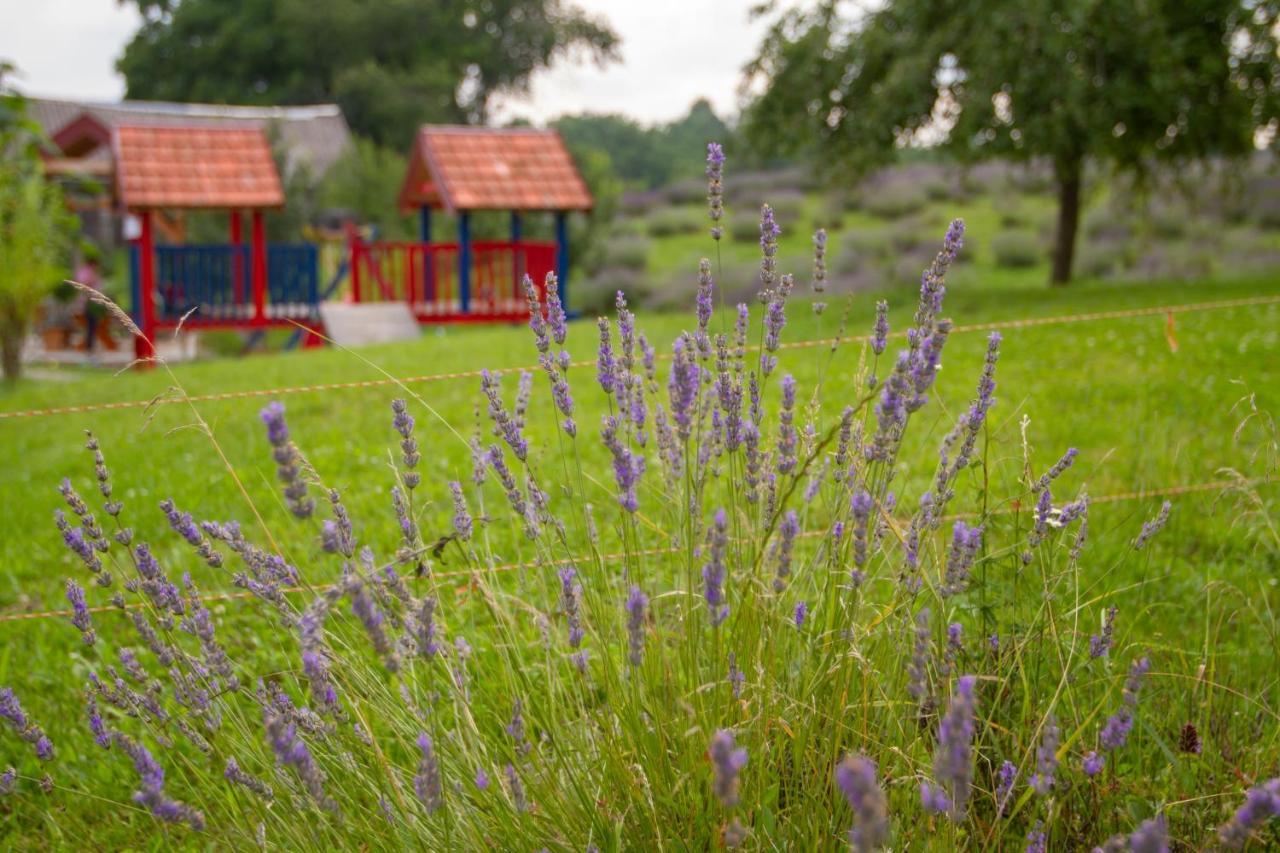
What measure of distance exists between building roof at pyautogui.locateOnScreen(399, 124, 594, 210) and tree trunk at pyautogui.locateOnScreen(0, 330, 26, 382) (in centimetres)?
647

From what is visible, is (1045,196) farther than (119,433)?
Yes

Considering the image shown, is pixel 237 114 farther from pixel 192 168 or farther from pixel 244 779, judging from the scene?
pixel 244 779

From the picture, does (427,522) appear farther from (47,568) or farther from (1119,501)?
(1119,501)

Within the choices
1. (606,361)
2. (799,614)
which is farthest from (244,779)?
(799,614)

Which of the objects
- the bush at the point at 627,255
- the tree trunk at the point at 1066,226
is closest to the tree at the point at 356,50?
the bush at the point at 627,255

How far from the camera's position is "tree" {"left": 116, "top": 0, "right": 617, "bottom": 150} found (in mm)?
40188

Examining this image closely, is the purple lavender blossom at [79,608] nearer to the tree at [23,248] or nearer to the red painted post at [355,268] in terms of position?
the tree at [23,248]

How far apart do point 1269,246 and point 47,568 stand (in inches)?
743

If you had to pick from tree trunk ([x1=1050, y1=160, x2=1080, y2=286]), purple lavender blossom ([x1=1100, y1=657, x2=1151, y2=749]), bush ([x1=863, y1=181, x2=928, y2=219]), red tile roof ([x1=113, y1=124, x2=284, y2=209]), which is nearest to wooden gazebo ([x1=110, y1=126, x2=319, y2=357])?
red tile roof ([x1=113, y1=124, x2=284, y2=209])

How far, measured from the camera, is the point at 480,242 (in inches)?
718

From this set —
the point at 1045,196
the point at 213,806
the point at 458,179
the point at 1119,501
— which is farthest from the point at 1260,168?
the point at 213,806

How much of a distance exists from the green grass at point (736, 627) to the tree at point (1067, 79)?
13.6 ft

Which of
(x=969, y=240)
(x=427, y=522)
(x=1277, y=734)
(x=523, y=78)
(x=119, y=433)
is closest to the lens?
(x=1277, y=734)

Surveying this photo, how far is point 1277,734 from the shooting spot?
231cm
